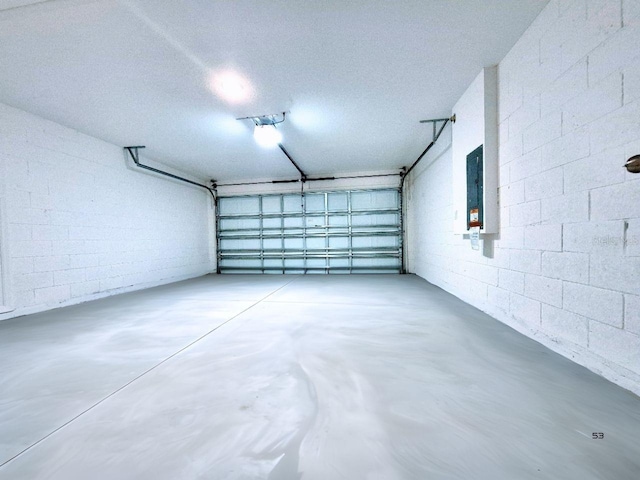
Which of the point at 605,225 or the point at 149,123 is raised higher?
the point at 149,123

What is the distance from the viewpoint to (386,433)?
1184 millimetres

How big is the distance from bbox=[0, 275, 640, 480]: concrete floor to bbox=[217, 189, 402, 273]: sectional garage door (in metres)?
4.25

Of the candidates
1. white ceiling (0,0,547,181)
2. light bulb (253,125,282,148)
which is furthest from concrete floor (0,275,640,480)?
light bulb (253,125,282,148)

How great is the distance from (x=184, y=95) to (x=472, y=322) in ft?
14.0

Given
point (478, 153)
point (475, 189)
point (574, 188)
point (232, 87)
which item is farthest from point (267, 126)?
point (574, 188)

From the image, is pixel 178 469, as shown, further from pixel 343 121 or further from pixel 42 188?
pixel 42 188

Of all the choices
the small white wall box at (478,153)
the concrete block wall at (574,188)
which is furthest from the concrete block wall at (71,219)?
the concrete block wall at (574,188)

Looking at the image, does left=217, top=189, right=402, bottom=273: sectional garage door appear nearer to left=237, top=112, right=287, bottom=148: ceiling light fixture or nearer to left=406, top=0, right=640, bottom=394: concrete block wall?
left=237, top=112, right=287, bottom=148: ceiling light fixture

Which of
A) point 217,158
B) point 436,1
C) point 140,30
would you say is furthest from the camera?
point 217,158

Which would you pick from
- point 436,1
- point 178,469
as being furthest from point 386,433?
point 436,1

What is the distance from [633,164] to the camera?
135 centimetres

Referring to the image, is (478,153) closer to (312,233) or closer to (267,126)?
(267,126)

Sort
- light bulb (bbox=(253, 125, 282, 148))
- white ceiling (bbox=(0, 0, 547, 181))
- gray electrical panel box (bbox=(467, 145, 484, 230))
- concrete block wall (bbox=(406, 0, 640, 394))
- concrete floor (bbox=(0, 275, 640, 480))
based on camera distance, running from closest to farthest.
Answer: concrete floor (bbox=(0, 275, 640, 480)) → concrete block wall (bbox=(406, 0, 640, 394)) → white ceiling (bbox=(0, 0, 547, 181)) → gray electrical panel box (bbox=(467, 145, 484, 230)) → light bulb (bbox=(253, 125, 282, 148))

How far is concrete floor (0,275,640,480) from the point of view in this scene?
1.03 meters
